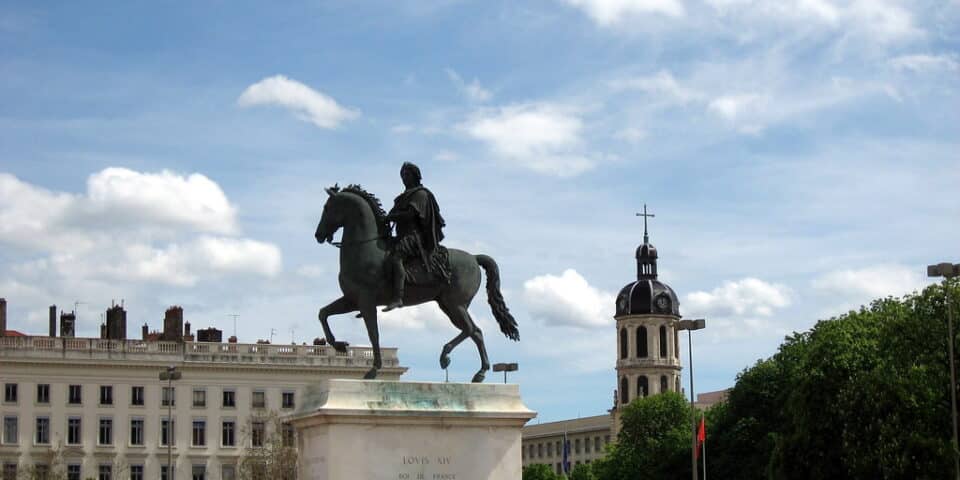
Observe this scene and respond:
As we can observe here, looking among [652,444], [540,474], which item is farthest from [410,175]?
[540,474]

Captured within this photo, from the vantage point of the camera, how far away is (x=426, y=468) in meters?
26.4

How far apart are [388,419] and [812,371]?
34429 millimetres

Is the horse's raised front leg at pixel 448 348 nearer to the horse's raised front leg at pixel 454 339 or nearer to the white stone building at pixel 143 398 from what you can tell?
the horse's raised front leg at pixel 454 339

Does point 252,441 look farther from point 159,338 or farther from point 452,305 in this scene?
point 452,305

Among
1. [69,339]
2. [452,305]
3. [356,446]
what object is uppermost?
[69,339]

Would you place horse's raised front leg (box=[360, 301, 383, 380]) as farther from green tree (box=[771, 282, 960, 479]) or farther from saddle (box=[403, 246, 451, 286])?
green tree (box=[771, 282, 960, 479])

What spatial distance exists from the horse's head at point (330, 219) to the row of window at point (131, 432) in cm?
7676

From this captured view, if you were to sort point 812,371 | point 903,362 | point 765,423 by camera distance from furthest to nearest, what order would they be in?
1. point 765,423
2. point 812,371
3. point 903,362

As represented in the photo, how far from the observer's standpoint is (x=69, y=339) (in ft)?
358

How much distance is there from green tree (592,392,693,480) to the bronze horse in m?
53.0

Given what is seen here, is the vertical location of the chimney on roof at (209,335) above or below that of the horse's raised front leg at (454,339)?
above

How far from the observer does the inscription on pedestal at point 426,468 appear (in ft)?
→ 86.1

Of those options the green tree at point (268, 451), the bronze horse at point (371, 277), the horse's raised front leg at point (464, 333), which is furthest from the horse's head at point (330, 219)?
the green tree at point (268, 451)

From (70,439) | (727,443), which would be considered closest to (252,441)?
(70,439)
